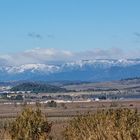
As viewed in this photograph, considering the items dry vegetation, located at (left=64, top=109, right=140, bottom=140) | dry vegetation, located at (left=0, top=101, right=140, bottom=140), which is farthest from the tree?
dry vegetation, located at (left=64, top=109, right=140, bottom=140)

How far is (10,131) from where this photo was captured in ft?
186

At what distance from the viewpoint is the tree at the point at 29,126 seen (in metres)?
56.5

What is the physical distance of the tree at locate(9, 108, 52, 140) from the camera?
2224 inches

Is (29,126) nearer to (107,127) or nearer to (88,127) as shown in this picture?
(88,127)

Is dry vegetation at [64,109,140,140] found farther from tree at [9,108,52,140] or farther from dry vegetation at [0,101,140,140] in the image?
tree at [9,108,52,140]

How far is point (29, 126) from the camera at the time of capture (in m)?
58.4

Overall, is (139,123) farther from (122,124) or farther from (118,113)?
(118,113)

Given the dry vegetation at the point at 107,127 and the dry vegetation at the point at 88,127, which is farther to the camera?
the dry vegetation at the point at 88,127

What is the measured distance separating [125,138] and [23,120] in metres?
20.0

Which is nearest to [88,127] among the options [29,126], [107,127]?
[29,126]

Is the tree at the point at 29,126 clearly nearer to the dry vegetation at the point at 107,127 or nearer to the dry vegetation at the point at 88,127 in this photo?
the dry vegetation at the point at 88,127

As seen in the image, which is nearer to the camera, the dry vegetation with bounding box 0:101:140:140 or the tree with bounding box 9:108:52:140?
the dry vegetation with bounding box 0:101:140:140

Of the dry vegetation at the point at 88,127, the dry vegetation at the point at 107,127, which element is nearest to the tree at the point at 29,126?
the dry vegetation at the point at 88,127

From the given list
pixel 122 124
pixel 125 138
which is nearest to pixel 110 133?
pixel 125 138
